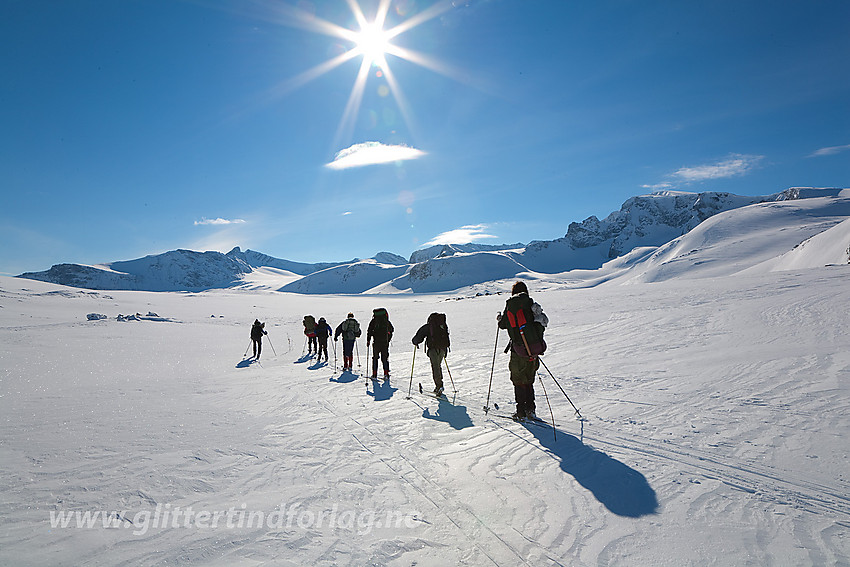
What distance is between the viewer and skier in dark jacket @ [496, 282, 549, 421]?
666 centimetres

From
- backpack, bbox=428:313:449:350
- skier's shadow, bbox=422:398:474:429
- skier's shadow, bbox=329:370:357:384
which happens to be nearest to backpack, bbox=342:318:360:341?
skier's shadow, bbox=329:370:357:384

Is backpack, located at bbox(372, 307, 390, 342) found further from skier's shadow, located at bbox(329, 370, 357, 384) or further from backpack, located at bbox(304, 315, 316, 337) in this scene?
backpack, located at bbox(304, 315, 316, 337)

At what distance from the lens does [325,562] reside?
10.7ft

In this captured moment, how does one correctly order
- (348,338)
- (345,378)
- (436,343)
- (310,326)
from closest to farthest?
(436,343), (345,378), (348,338), (310,326)

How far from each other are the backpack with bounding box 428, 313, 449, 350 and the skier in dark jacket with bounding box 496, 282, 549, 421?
2605mm

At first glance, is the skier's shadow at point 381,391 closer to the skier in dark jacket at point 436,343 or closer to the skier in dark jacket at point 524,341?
the skier in dark jacket at point 436,343

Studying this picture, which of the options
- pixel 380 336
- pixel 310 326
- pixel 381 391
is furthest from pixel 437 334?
pixel 310 326

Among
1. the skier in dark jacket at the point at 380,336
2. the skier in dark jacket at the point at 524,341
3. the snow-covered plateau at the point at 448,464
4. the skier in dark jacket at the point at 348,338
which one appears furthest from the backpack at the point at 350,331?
the skier in dark jacket at the point at 524,341

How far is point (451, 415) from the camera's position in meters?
7.41

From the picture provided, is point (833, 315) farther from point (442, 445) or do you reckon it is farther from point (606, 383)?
point (442, 445)

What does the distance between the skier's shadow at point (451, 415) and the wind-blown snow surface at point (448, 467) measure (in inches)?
2.4

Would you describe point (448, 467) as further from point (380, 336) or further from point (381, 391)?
point (380, 336)

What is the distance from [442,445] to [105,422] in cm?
608

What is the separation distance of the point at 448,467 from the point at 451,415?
2352 millimetres
